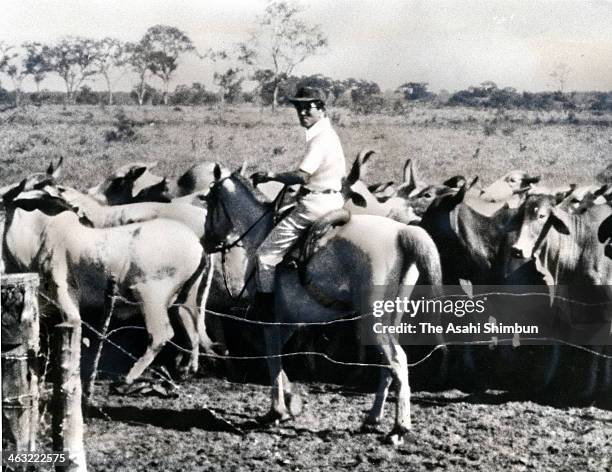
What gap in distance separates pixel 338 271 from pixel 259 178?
85cm

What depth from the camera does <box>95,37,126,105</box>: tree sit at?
6504 mm

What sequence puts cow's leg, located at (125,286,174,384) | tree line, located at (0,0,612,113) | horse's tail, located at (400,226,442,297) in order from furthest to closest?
tree line, located at (0,0,612,113) < cow's leg, located at (125,286,174,384) < horse's tail, located at (400,226,442,297)

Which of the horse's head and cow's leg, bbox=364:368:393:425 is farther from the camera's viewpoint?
the horse's head

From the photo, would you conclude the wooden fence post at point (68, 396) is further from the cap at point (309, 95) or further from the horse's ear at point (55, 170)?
the cap at point (309, 95)

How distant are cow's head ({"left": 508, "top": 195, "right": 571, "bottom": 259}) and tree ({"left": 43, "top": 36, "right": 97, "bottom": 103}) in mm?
3373

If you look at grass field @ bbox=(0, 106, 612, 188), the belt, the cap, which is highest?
the cap

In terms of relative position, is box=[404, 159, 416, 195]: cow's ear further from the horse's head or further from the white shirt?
the horse's head

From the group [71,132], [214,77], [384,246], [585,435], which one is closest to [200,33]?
[214,77]

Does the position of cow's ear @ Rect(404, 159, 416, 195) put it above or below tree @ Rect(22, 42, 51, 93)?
below

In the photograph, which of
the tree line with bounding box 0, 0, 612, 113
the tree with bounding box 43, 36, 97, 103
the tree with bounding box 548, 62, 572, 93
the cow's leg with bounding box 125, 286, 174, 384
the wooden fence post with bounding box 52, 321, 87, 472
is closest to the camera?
the wooden fence post with bounding box 52, 321, 87, 472

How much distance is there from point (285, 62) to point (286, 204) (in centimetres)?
113

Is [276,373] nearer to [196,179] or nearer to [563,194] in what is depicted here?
[196,179]

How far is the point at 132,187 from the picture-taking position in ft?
21.5

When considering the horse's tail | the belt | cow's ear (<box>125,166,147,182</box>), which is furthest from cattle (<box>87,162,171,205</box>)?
Answer: the horse's tail
